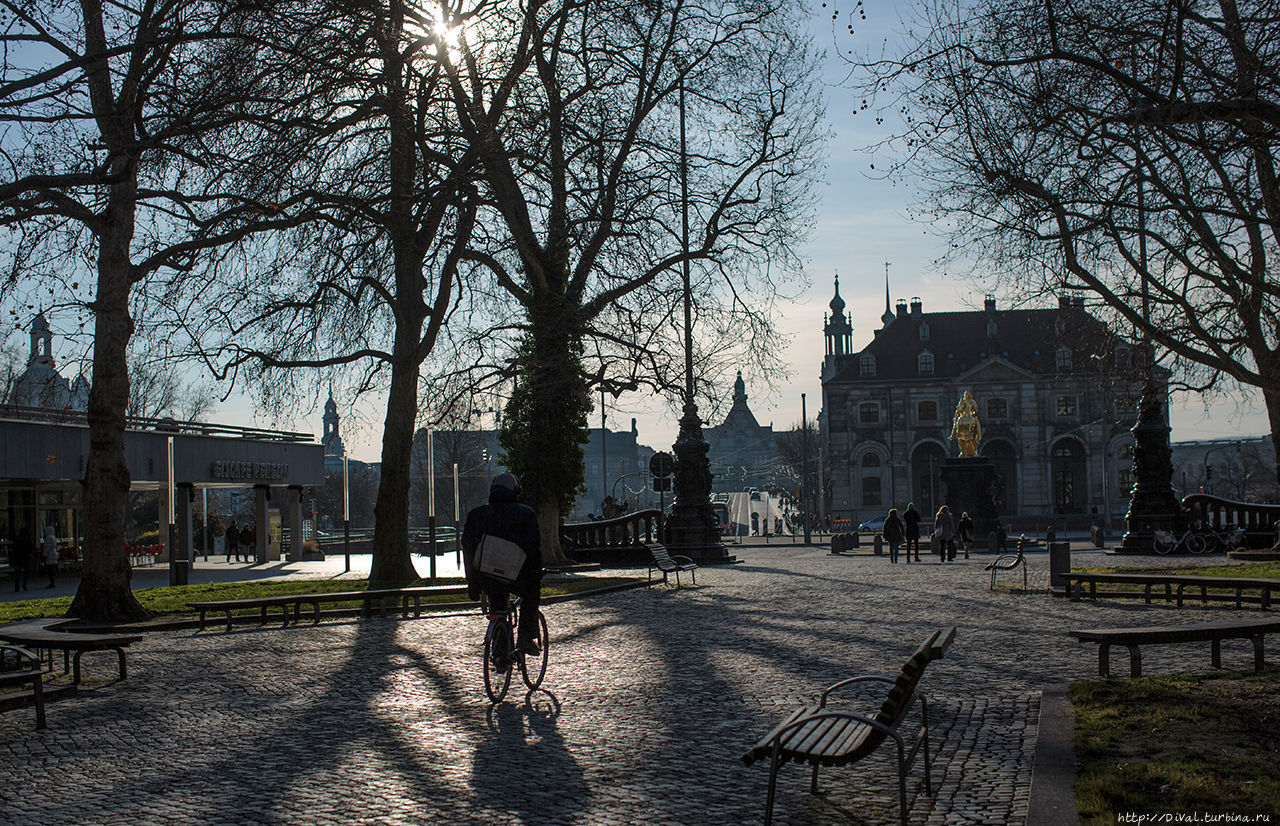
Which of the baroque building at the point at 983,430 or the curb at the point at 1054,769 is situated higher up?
the baroque building at the point at 983,430

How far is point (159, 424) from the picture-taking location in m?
42.2

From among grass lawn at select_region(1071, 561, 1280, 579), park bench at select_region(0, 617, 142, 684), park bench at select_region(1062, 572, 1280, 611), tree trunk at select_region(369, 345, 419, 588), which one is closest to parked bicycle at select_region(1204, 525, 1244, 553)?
grass lawn at select_region(1071, 561, 1280, 579)

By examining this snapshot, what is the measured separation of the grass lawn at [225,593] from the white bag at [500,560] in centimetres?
1000

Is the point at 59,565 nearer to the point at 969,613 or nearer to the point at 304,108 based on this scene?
the point at 304,108

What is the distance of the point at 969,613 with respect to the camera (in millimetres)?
17125

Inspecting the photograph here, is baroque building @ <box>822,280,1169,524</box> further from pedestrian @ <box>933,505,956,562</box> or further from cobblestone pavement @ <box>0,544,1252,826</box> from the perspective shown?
cobblestone pavement @ <box>0,544,1252,826</box>

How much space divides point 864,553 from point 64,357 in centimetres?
3033

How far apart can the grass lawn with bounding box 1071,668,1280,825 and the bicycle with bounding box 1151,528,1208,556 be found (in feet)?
77.1

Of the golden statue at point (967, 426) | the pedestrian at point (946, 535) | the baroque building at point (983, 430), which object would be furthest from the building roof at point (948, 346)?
the pedestrian at point (946, 535)

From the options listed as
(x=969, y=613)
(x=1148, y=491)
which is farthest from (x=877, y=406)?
(x=969, y=613)

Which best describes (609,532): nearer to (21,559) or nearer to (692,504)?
(692,504)

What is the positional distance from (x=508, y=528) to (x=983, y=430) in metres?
86.7

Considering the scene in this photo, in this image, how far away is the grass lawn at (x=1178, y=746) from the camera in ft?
19.4

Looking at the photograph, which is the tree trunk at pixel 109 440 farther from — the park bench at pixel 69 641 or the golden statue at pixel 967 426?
the golden statue at pixel 967 426
